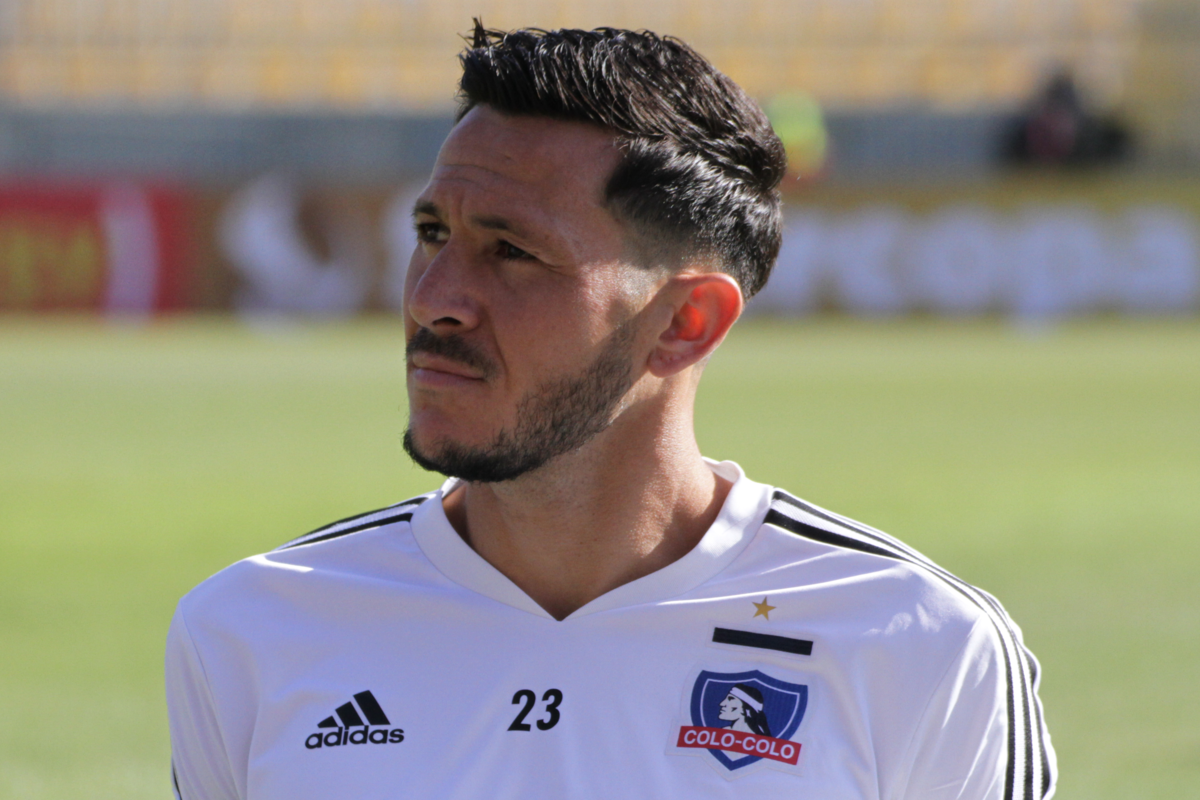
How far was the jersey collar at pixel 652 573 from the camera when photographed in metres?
2.39

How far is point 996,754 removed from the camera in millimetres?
2240

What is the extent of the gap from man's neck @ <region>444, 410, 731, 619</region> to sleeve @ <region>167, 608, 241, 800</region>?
0.46 metres

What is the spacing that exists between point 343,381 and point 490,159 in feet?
49.5

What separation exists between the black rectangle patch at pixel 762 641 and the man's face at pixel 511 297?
38 cm

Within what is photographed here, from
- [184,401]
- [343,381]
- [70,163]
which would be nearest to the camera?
[184,401]

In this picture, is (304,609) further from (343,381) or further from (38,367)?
(38,367)

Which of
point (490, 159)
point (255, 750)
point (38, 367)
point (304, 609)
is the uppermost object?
point (490, 159)

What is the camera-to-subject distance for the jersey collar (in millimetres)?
2388

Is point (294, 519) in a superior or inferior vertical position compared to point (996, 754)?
inferior

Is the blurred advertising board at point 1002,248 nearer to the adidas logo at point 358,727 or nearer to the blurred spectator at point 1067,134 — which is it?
the blurred spectator at point 1067,134

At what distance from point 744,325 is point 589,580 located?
24.0m

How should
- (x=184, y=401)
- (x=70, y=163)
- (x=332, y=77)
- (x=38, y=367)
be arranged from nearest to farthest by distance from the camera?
(x=184, y=401) → (x=38, y=367) → (x=70, y=163) → (x=332, y=77)

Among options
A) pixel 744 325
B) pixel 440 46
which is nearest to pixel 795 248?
pixel 744 325

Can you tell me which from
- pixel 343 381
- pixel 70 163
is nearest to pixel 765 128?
pixel 343 381
